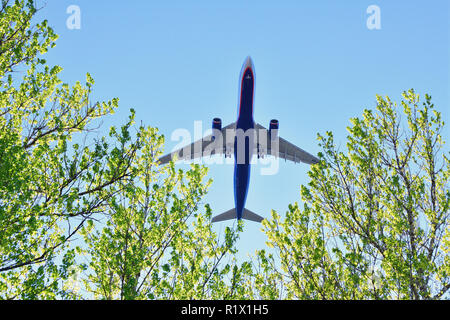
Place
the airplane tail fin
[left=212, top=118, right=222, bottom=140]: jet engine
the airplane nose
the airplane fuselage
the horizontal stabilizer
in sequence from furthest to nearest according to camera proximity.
A: the horizontal stabilizer
the airplane tail fin
[left=212, top=118, right=222, bottom=140]: jet engine
the airplane nose
the airplane fuselage

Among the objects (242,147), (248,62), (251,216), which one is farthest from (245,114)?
(251,216)

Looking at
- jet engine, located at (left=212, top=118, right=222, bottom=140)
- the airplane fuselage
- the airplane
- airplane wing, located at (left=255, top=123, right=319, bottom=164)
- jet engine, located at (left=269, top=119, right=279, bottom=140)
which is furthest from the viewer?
airplane wing, located at (left=255, top=123, right=319, bottom=164)

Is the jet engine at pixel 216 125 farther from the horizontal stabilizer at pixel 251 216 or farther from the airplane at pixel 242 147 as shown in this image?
the horizontal stabilizer at pixel 251 216

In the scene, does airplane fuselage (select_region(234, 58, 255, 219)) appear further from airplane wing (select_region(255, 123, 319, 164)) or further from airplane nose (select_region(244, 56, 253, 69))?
airplane wing (select_region(255, 123, 319, 164))

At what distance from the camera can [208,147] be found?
33.9m

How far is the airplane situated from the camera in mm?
29766

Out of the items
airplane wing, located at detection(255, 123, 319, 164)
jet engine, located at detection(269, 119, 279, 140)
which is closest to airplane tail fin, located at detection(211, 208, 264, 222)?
airplane wing, located at detection(255, 123, 319, 164)

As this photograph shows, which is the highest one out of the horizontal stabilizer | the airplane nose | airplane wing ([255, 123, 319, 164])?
the airplane nose

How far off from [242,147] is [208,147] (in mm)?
3858

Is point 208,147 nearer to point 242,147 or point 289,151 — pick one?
point 242,147

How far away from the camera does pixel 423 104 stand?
12.7m

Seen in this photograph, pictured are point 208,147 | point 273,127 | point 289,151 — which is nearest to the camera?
point 273,127

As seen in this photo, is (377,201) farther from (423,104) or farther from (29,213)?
(29,213)
